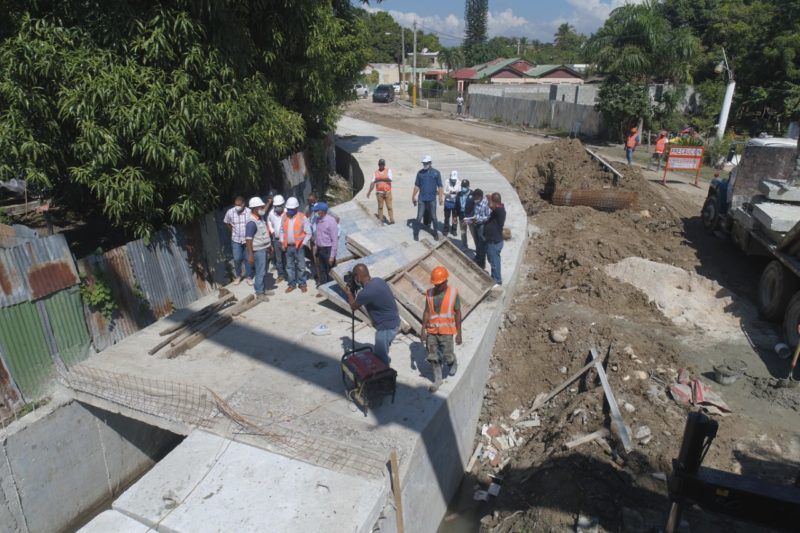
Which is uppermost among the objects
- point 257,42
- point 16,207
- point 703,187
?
point 257,42

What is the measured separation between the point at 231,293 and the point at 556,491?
5931 mm

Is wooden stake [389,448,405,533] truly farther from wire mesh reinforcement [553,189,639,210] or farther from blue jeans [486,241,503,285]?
wire mesh reinforcement [553,189,639,210]

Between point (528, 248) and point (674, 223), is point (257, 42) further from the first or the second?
point (674, 223)

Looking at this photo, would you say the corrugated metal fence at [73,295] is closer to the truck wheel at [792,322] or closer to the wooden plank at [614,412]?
the wooden plank at [614,412]

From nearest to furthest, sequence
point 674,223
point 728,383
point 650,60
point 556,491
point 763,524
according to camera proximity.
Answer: point 763,524
point 556,491
point 728,383
point 674,223
point 650,60

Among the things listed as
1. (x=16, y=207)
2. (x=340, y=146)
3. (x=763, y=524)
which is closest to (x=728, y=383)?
(x=763, y=524)

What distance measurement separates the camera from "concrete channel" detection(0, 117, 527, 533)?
506 centimetres

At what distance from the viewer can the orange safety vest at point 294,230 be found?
895 cm

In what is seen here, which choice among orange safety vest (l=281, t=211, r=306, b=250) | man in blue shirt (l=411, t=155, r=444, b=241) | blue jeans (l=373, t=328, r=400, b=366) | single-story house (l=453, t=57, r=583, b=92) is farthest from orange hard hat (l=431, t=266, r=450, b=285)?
single-story house (l=453, t=57, r=583, b=92)

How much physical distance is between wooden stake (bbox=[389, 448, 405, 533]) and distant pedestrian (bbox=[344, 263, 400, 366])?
56.4 inches

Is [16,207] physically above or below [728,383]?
above

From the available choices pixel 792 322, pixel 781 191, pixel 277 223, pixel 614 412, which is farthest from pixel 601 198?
pixel 277 223

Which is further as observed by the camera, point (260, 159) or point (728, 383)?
point (260, 159)

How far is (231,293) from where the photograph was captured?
362 inches
